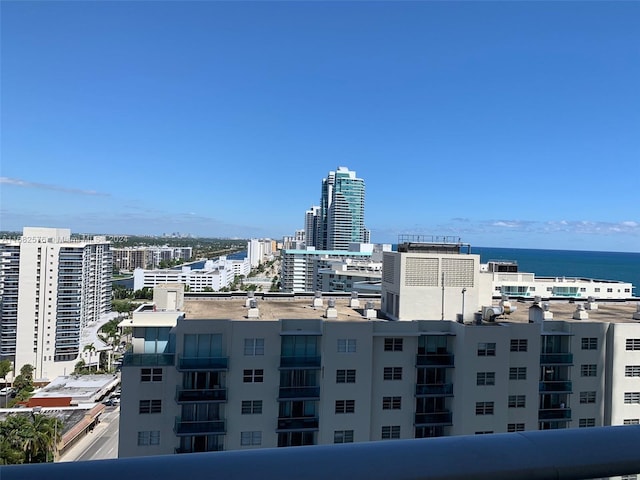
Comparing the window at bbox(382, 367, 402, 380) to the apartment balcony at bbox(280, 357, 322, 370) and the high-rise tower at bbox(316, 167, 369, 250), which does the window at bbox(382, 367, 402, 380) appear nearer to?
the apartment balcony at bbox(280, 357, 322, 370)

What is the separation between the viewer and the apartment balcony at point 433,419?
358 inches

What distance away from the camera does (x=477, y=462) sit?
2.15 feet

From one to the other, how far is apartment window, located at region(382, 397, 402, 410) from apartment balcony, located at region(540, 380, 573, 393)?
2.80 meters

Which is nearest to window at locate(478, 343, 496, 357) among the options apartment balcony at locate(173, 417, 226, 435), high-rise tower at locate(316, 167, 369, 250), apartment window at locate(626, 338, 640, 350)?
apartment window at locate(626, 338, 640, 350)

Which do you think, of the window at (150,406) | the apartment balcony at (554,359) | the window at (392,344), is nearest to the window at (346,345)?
the window at (392,344)

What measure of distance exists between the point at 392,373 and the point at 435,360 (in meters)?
0.85

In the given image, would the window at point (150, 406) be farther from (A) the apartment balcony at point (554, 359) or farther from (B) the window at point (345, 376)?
(A) the apartment balcony at point (554, 359)

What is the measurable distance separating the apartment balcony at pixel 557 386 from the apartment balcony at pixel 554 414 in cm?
38

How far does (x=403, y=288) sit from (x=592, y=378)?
4.06m

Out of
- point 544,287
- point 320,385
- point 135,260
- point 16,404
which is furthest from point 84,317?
point 135,260

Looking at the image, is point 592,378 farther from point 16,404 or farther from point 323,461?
point 16,404

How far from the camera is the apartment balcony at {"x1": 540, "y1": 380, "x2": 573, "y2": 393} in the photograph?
9523 mm

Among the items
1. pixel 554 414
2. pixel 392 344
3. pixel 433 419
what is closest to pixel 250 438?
pixel 392 344

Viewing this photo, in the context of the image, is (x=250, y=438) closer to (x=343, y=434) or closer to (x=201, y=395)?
(x=201, y=395)
